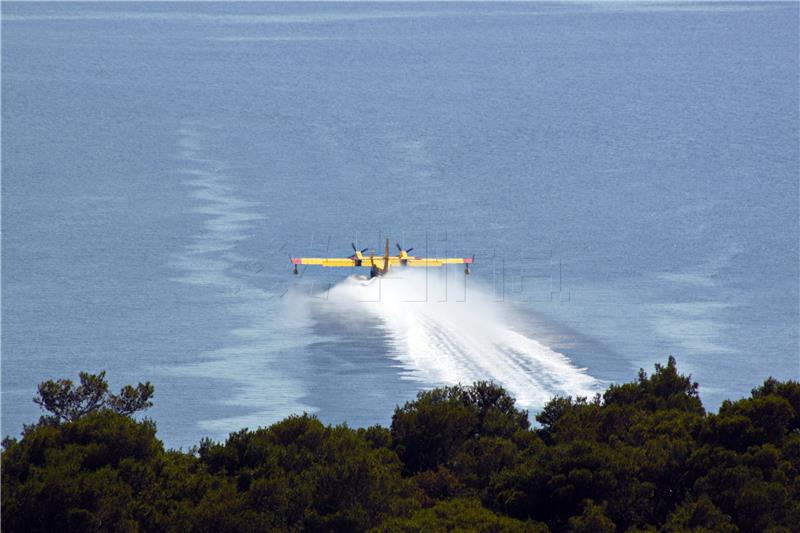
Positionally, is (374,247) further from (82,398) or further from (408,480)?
(408,480)

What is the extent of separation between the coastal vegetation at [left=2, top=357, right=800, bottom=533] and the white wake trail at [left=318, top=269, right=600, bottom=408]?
33.0m

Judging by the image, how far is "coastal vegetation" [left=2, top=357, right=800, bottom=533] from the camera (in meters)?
51.1

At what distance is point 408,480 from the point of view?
59.7 meters

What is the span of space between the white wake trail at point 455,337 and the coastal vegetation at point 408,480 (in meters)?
33.0

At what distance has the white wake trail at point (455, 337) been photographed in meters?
98.4

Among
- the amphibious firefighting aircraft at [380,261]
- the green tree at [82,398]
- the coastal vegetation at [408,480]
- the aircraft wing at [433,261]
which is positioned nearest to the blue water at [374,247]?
the aircraft wing at [433,261]

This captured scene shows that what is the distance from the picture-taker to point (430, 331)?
359ft

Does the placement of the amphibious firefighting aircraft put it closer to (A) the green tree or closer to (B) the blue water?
(B) the blue water

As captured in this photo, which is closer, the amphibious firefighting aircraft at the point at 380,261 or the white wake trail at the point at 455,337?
the white wake trail at the point at 455,337

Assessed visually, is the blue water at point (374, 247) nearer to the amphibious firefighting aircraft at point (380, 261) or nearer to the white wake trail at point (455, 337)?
the white wake trail at point (455, 337)

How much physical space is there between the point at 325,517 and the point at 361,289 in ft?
235

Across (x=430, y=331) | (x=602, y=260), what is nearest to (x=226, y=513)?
(x=430, y=331)

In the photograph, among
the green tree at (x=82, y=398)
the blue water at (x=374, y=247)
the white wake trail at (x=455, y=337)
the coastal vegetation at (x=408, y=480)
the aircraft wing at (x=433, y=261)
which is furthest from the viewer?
the aircraft wing at (x=433, y=261)

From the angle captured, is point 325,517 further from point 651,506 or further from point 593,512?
point 651,506
